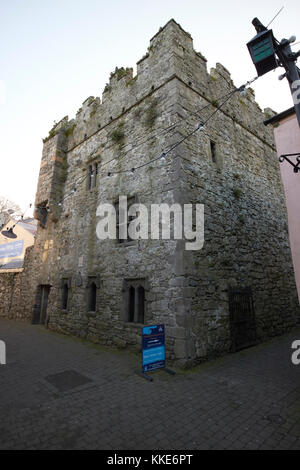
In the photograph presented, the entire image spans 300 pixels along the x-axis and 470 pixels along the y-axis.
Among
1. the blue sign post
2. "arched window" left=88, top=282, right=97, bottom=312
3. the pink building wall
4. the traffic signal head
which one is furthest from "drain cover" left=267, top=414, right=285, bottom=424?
"arched window" left=88, top=282, right=97, bottom=312

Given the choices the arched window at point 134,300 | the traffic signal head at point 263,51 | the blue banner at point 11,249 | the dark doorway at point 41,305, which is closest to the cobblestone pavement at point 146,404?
the arched window at point 134,300

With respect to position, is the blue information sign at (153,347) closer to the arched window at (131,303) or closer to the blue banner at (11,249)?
the arched window at (131,303)

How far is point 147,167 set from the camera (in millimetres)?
7453

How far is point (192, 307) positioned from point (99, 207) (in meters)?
5.31

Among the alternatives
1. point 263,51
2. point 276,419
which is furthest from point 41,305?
point 263,51

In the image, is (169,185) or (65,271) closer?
(169,185)

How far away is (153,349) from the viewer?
5301mm

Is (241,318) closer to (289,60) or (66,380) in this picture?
(66,380)

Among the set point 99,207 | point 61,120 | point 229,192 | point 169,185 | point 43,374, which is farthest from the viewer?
point 61,120

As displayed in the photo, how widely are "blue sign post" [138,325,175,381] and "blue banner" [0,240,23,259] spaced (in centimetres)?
1375

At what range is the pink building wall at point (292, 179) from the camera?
15.8ft

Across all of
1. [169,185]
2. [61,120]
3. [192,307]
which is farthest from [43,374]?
[61,120]

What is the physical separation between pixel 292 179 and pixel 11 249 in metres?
17.8
